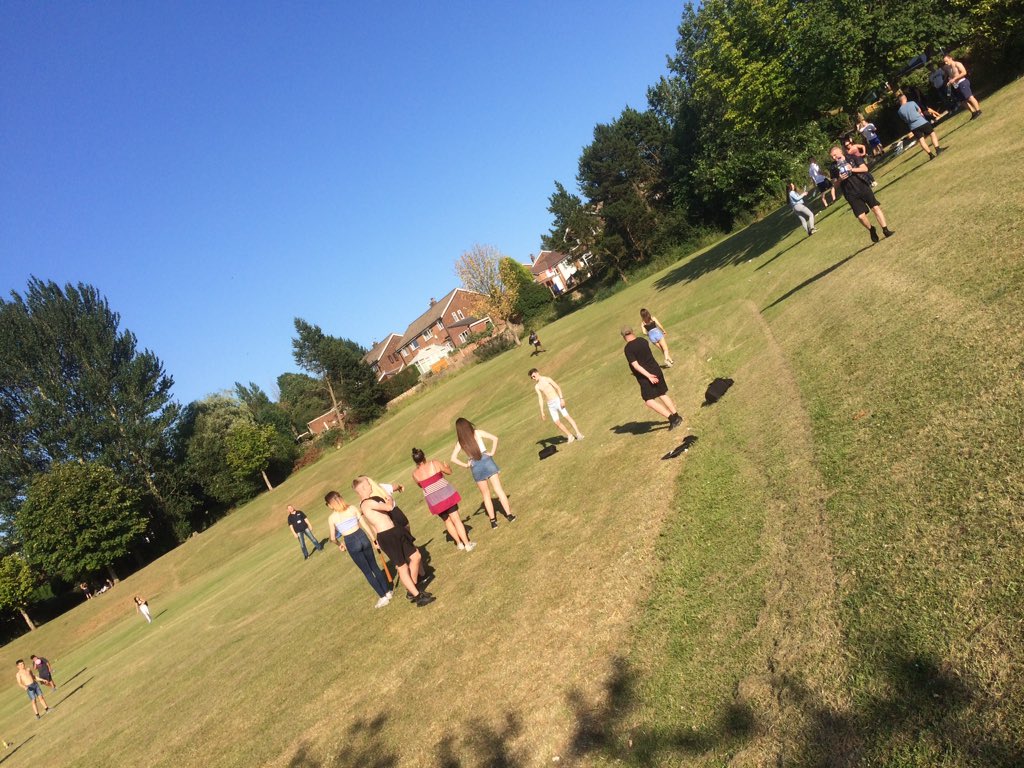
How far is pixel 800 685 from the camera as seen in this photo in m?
4.12

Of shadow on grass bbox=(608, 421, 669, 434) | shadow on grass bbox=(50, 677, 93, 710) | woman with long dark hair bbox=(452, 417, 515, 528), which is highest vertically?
woman with long dark hair bbox=(452, 417, 515, 528)

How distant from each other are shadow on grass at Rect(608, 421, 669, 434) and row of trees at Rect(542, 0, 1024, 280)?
20241 mm

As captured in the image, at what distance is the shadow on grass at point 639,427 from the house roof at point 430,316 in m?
92.8

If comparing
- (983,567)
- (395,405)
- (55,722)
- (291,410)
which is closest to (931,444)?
(983,567)

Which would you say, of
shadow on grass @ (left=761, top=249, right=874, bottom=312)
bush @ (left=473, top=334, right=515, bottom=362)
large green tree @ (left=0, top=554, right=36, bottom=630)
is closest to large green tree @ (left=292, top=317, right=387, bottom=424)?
bush @ (left=473, top=334, right=515, bottom=362)

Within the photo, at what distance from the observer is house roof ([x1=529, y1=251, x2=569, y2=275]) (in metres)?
116

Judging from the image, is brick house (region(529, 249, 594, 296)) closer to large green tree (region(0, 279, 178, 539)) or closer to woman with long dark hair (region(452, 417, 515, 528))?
large green tree (region(0, 279, 178, 539))

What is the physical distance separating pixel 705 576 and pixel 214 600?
23.2 metres

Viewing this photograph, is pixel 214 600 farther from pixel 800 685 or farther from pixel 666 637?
pixel 800 685

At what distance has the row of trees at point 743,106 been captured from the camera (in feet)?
78.1

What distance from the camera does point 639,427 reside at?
13000mm

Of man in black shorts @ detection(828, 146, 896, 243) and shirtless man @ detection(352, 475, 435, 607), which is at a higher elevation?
man in black shorts @ detection(828, 146, 896, 243)

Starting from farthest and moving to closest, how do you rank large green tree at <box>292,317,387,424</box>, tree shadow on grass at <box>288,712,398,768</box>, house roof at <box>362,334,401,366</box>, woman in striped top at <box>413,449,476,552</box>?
1. house roof at <box>362,334,401,366</box>
2. large green tree at <box>292,317,387,424</box>
3. woman in striped top at <box>413,449,476,552</box>
4. tree shadow on grass at <box>288,712,398,768</box>

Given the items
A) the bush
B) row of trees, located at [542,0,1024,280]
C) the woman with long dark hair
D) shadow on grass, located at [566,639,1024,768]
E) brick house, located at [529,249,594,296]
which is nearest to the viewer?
shadow on grass, located at [566,639,1024,768]
